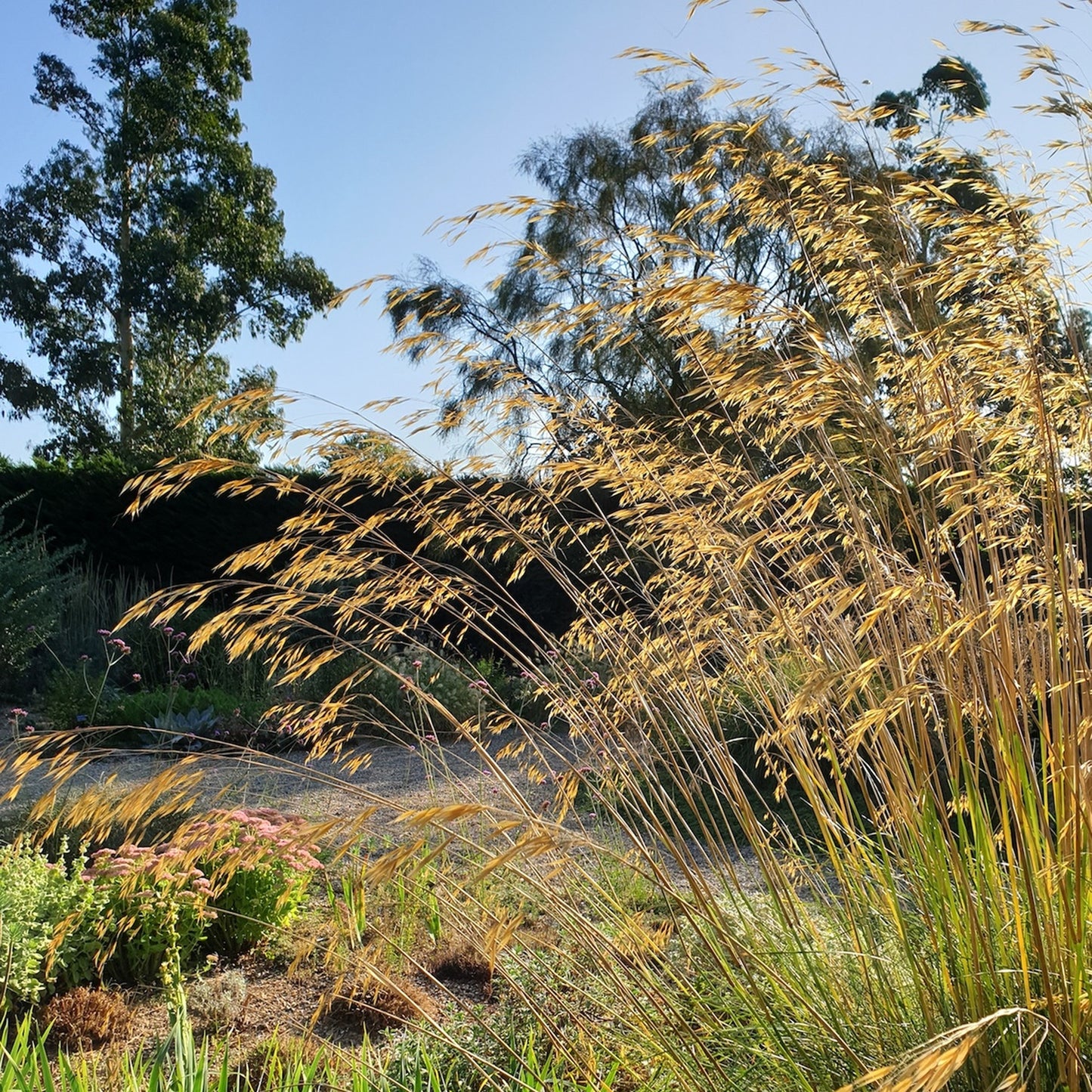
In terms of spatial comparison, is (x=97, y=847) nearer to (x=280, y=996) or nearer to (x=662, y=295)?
(x=280, y=996)

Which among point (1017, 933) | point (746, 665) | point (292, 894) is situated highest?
point (746, 665)

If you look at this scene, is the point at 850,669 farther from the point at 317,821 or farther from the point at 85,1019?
the point at 85,1019

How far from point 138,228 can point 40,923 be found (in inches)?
732

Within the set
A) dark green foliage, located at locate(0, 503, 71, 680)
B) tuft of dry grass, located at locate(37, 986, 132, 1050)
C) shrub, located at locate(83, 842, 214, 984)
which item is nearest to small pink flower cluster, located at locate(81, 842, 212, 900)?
shrub, located at locate(83, 842, 214, 984)

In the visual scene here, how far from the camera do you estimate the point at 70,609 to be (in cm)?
973

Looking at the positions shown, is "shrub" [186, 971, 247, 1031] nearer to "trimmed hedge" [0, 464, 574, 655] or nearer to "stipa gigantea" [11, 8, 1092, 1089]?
"stipa gigantea" [11, 8, 1092, 1089]

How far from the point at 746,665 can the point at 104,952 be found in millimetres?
2147

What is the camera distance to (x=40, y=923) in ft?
9.17

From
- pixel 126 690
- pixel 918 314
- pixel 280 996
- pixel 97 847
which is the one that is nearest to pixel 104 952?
pixel 280 996

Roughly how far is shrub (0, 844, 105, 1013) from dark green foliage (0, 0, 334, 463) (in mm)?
15444

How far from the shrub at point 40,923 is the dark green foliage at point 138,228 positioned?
15.4 metres

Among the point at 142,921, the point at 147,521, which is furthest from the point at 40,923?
the point at 147,521

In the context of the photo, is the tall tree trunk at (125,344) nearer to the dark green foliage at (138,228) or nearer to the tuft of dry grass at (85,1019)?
the dark green foliage at (138,228)

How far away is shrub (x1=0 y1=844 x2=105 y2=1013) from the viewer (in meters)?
2.62
